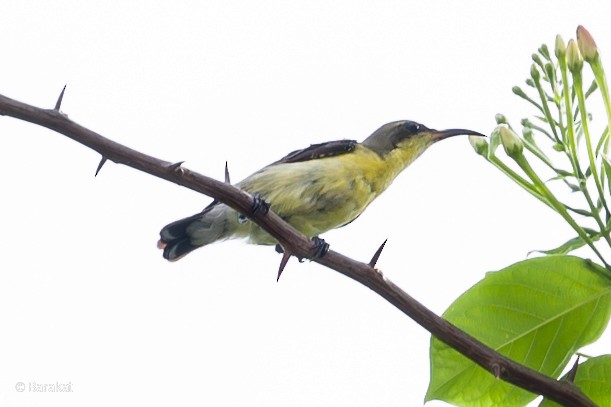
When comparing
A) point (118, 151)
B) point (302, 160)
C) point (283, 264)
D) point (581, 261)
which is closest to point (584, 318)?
point (581, 261)

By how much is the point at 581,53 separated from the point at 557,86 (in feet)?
0.49

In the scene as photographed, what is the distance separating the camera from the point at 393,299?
104 inches

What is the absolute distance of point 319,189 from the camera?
5.63 meters

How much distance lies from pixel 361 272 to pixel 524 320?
696 mm

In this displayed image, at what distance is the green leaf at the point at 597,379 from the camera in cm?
305

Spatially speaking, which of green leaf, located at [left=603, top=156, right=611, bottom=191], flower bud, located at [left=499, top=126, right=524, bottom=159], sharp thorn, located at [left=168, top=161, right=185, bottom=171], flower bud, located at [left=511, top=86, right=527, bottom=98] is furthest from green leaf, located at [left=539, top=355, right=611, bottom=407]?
sharp thorn, located at [left=168, top=161, right=185, bottom=171]

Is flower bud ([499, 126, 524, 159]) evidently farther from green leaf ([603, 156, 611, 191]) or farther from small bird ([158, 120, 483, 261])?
small bird ([158, 120, 483, 261])

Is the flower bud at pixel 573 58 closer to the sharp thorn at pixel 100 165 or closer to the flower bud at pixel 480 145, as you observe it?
the flower bud at pixel 480 145

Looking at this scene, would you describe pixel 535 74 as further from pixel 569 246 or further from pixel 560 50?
pixel 569 246

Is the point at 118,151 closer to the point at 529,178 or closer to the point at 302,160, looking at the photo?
the point at 529,178

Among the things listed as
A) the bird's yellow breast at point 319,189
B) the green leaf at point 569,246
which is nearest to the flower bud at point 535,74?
the green leaf at point 569,246

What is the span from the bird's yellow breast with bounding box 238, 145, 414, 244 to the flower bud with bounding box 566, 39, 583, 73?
2.74m

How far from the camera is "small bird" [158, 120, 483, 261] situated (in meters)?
5.62

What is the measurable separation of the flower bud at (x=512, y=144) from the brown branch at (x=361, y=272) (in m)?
0.54
